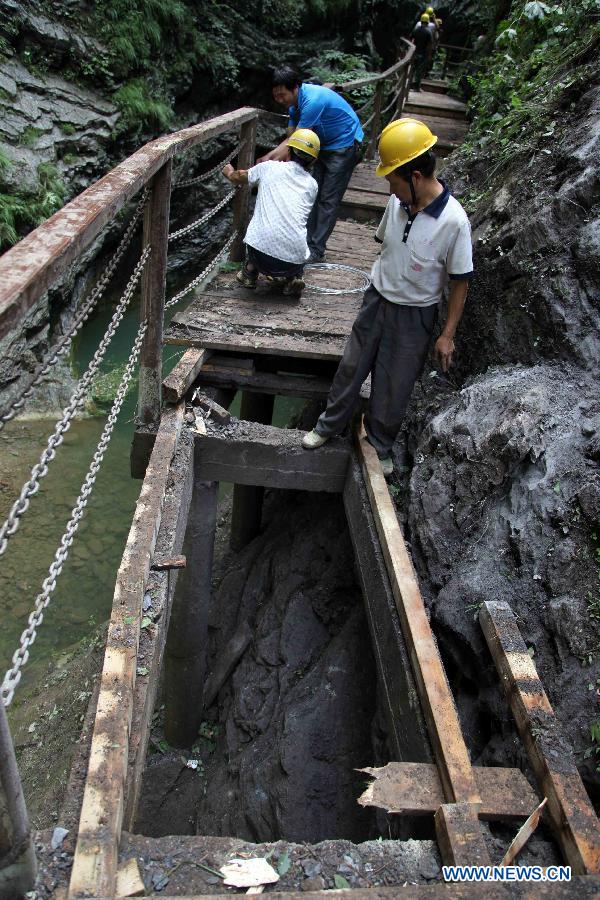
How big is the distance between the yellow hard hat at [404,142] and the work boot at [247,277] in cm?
249

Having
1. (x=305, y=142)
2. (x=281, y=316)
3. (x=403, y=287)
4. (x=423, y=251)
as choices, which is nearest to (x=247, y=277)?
(x=281, y=316)

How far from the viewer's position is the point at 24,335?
28.6ft

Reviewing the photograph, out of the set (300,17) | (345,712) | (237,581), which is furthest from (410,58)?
(345,712)

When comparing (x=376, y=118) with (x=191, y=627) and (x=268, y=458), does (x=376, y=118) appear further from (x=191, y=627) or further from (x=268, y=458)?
(x=191, y=627)

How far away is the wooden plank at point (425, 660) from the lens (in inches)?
81.6

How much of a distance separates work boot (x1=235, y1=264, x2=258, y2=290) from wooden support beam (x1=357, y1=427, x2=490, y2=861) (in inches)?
94.8

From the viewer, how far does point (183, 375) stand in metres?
3.99

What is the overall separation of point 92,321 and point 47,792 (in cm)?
945

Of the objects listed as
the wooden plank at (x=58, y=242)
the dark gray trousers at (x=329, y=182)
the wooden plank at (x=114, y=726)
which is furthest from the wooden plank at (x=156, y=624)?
the dark gray trousers at (x=329, y=182)

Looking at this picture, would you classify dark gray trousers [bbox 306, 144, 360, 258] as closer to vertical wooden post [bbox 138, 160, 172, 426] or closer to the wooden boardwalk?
the wooden boardwalk

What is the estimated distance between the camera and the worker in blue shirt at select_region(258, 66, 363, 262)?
15.8 ft

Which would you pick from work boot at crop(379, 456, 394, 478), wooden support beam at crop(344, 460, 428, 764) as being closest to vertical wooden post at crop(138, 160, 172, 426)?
wooden support beam at crop(344, 460, 428, 764)

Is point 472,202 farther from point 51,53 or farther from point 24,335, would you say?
point 51,53

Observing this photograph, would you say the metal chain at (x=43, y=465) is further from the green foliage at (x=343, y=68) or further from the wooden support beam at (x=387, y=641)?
the green foliage at (x=343, y=68)
